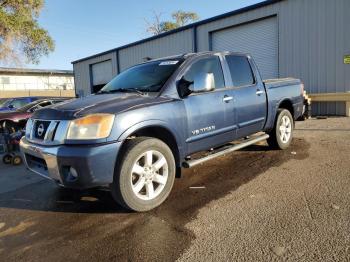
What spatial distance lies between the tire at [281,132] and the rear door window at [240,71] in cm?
113

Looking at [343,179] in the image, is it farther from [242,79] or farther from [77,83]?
[77,83]

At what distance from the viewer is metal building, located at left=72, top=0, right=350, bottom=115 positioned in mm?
11727

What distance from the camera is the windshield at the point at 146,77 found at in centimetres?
428

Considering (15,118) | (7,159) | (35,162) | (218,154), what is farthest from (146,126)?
(15,118)

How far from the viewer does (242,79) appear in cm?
527

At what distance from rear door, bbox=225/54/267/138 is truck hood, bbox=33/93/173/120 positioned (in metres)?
1.49

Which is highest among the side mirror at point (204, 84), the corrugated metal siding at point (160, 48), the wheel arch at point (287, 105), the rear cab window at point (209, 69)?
the corrugated metal siding at point (160, 48)

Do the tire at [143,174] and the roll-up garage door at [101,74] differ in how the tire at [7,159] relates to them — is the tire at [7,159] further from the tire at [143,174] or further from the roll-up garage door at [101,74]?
the roll-up garage door at [101,74]

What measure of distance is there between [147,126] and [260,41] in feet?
40.0

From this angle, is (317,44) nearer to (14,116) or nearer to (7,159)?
(14,116)

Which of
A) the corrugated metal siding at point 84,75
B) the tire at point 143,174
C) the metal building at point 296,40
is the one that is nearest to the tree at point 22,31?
the corrugated metal siding at point 84,75

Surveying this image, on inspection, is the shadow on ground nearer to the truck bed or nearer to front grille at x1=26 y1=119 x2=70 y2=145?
front grille at x1=26 y1=119 x2=70 y2=145

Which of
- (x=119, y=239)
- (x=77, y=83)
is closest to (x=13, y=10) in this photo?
(x=77, y=83)

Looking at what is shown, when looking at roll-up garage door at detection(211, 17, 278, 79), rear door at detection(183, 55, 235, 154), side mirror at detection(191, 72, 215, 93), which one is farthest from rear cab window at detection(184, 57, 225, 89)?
roll-up garage door at detection(211, 17, 278, 79)
